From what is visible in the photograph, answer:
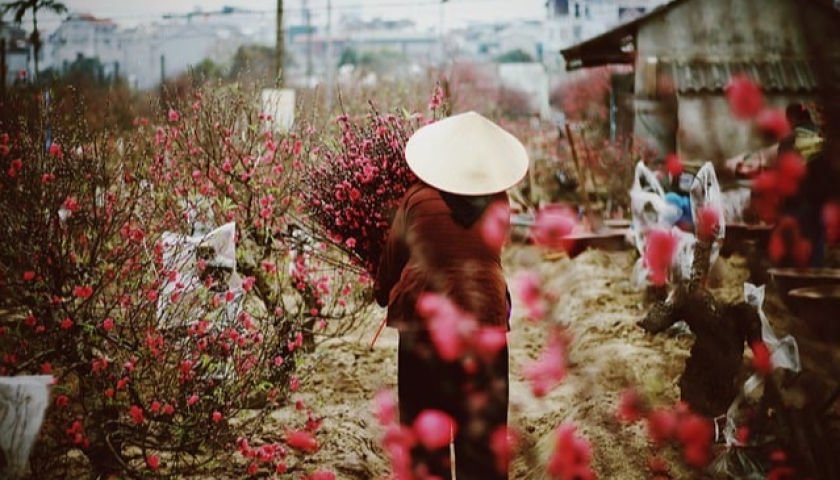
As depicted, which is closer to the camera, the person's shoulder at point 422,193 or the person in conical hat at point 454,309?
the person in conical hat at point 454,309

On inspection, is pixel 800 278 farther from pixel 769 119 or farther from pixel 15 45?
pixel 15 45

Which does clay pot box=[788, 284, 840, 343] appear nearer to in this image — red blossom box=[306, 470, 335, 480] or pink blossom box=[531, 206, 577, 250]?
red blossom box=[306, 470, 335, 480]

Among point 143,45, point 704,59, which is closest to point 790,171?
point 704,59

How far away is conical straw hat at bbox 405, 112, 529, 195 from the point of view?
4129mm

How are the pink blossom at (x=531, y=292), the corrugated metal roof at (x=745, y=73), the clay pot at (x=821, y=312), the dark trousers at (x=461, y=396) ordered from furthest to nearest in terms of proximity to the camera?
the corrugated metal roof at (x=745, y=73) → the pink blossom at (x=531, y=292) → the clay pot at (x=821, y=312) → the dark trousers at (x=461, y=396)

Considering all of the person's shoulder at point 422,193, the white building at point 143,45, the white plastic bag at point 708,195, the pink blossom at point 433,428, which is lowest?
the white building at point 143,45

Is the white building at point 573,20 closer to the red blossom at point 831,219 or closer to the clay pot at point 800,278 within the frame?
the red blossom at point 831,219

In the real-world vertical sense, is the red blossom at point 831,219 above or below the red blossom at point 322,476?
above

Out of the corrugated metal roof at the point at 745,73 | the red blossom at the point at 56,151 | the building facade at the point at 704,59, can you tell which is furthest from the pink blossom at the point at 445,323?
the corrugated metal roof at the point at 745,73

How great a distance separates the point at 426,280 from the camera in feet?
12.8

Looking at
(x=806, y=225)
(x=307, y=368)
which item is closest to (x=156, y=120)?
(x=307, y=368)

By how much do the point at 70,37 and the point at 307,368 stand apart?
204ft

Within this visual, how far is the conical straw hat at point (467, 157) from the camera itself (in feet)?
13.5

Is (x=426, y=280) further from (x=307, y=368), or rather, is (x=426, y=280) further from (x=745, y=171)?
(x=745, y=171)
